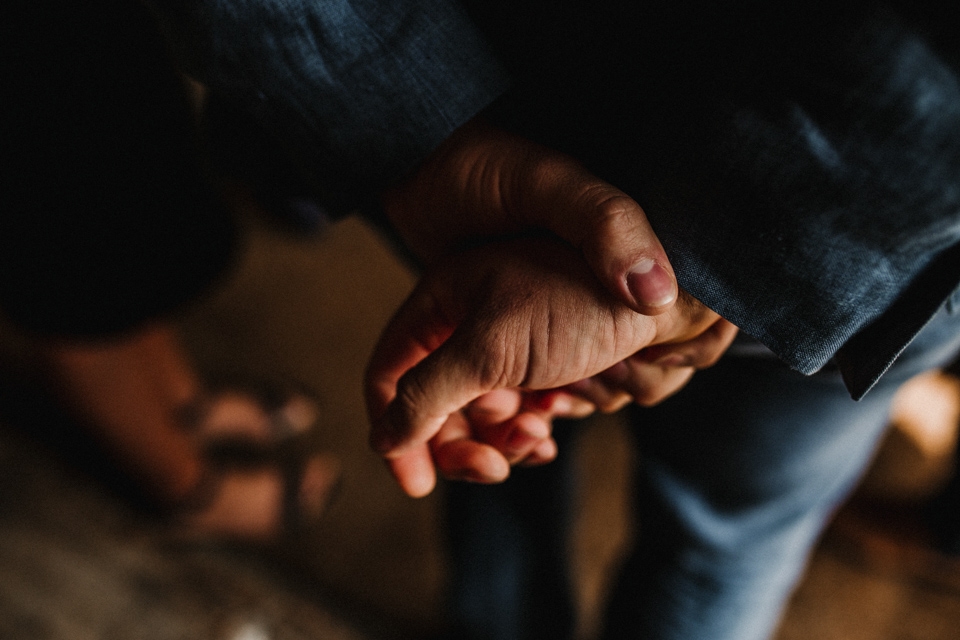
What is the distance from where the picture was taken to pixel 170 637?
3.18 ft

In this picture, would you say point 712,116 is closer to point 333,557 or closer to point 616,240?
point 616,240

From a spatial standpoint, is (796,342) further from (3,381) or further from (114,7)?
Answer: (3,381)

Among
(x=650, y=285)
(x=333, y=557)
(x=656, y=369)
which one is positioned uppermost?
(x=650, y=285)

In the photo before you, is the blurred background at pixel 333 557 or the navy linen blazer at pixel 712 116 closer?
the navy linen blazer at pixel 712 116

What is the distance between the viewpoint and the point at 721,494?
0.60 metres

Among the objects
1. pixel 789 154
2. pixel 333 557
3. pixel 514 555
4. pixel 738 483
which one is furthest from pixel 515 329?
pixel 333 557

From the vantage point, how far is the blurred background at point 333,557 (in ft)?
3.26

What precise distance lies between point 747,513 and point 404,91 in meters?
0.52

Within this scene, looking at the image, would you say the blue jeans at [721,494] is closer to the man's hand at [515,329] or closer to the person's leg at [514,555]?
the person's leg at [514,555]

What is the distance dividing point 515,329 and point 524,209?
9 cm

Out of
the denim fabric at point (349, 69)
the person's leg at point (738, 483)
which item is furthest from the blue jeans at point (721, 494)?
the denim fabric at point (349, 69)

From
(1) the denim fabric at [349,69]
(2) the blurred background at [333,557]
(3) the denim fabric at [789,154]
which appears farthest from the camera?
(2) the blurred background at [333,557]

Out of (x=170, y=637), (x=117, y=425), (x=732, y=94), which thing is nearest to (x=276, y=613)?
(x=170, y=637)

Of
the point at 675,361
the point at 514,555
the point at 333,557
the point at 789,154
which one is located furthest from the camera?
the point at 333,557
